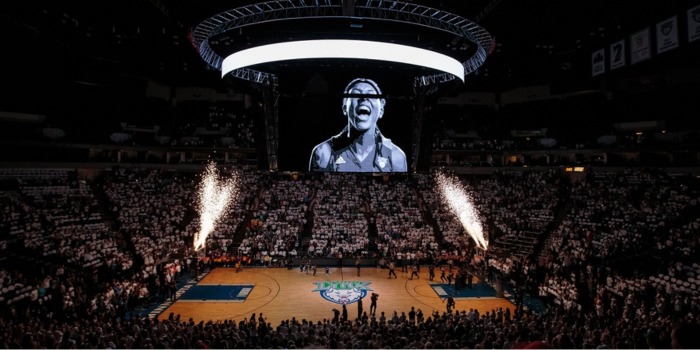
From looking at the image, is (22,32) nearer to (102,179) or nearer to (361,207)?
(102,179)

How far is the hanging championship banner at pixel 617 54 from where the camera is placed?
20641mm

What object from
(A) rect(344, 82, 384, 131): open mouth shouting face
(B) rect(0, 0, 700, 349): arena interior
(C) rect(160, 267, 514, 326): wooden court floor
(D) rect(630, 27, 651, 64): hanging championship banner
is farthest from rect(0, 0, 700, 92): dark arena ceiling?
(C) rect(160, 267, 514, 326): wooden court floor

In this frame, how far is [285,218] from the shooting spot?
3036 centimetres

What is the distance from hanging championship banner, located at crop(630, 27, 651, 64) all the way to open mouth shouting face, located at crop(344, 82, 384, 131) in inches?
528

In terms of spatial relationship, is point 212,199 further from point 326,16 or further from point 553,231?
point 553,231

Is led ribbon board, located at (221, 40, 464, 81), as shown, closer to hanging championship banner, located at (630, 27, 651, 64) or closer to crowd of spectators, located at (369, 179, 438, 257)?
hanging championship banner, located at (630, 27, 651, 64)

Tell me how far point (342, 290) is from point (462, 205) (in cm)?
1759

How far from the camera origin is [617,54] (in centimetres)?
2111

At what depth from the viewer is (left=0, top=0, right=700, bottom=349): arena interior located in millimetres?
13359

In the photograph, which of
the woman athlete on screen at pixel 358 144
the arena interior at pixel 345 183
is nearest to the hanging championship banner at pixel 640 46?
the arena interior at pixel 345 183

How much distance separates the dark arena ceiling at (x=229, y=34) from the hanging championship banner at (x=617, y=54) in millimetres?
1745

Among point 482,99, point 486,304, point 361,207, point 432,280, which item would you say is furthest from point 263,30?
point 482,99

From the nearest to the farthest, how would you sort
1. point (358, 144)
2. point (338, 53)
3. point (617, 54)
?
1. point (338, 53)
2. point (617, 54)
3. point (358, 144)

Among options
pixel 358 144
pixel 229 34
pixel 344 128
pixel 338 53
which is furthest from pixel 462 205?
pixel 338 53
